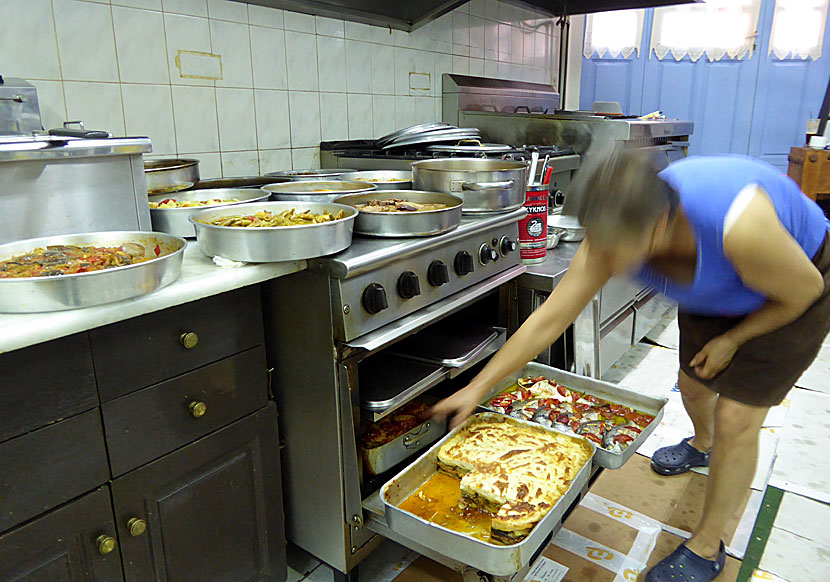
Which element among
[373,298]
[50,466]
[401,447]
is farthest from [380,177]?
[50,466]

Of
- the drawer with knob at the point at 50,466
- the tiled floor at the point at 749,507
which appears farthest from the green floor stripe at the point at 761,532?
the drawer with knob at the point at 50,466

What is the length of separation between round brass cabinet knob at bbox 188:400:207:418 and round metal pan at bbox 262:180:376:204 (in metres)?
0.74

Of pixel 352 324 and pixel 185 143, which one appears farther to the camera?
pixel 185 143

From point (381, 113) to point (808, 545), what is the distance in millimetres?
2564

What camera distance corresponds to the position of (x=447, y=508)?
4.74 ft

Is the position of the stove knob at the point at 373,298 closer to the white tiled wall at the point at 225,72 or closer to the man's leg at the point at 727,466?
the man's leg at the point at 727,466

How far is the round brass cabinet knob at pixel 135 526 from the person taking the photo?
1191 mm

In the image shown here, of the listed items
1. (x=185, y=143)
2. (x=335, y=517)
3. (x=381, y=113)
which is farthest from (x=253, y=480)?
(x=381, y=113)

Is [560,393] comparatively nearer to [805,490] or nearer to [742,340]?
[742,340]

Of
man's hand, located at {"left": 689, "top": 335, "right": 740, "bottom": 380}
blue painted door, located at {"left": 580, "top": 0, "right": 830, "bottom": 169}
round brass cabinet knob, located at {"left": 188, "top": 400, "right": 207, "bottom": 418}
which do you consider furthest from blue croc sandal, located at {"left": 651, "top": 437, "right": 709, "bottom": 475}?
blue painted door, located at {"left": 580, "top": 0, "right": 830, "bottom": 169}

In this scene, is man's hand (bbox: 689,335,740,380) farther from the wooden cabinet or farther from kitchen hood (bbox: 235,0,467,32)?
kitchen hood (bbox: 235,0,467,32)

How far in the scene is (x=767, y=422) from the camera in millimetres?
2561

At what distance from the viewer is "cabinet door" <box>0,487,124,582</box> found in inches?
40.0

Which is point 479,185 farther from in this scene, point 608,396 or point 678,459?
point 678,459
